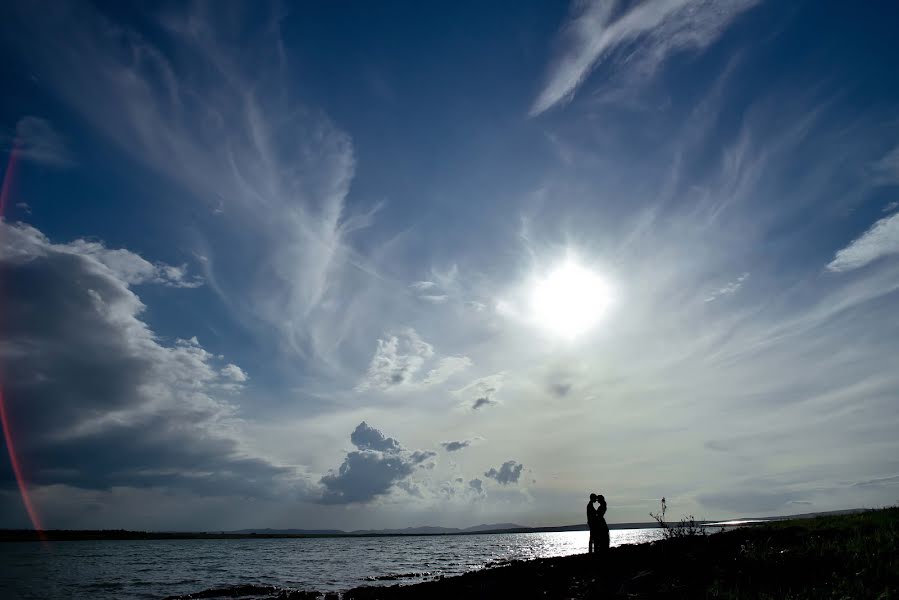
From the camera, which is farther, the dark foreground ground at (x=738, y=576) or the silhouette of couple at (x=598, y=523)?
the silhouette of couple at (x=598, y=523)

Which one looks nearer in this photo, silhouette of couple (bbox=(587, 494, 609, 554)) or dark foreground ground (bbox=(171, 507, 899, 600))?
dark foreground ground (bbox=(171, 507, 899, 600))

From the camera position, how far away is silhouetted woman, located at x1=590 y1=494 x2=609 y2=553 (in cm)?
2062

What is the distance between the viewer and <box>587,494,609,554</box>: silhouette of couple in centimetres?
2058

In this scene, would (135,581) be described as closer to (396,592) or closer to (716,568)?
(396,592)

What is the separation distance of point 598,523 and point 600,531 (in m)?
0.47

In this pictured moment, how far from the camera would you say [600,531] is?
21109 mm

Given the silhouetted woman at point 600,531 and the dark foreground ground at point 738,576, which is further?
the silhouetted woman at point 600,531

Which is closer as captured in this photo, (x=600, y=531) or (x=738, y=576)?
(x=738, y=576)

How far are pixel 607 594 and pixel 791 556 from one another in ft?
20.8

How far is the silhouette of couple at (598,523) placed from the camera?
20.6m

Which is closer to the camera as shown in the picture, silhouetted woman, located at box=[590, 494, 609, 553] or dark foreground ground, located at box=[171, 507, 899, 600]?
dark foreground ground, located at box=[171, 507, 899, 600]

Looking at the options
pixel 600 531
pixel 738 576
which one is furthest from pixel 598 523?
pixel 738 576

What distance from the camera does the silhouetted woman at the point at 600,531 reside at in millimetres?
20625

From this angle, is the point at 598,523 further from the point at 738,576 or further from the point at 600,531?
the point at 738,576
